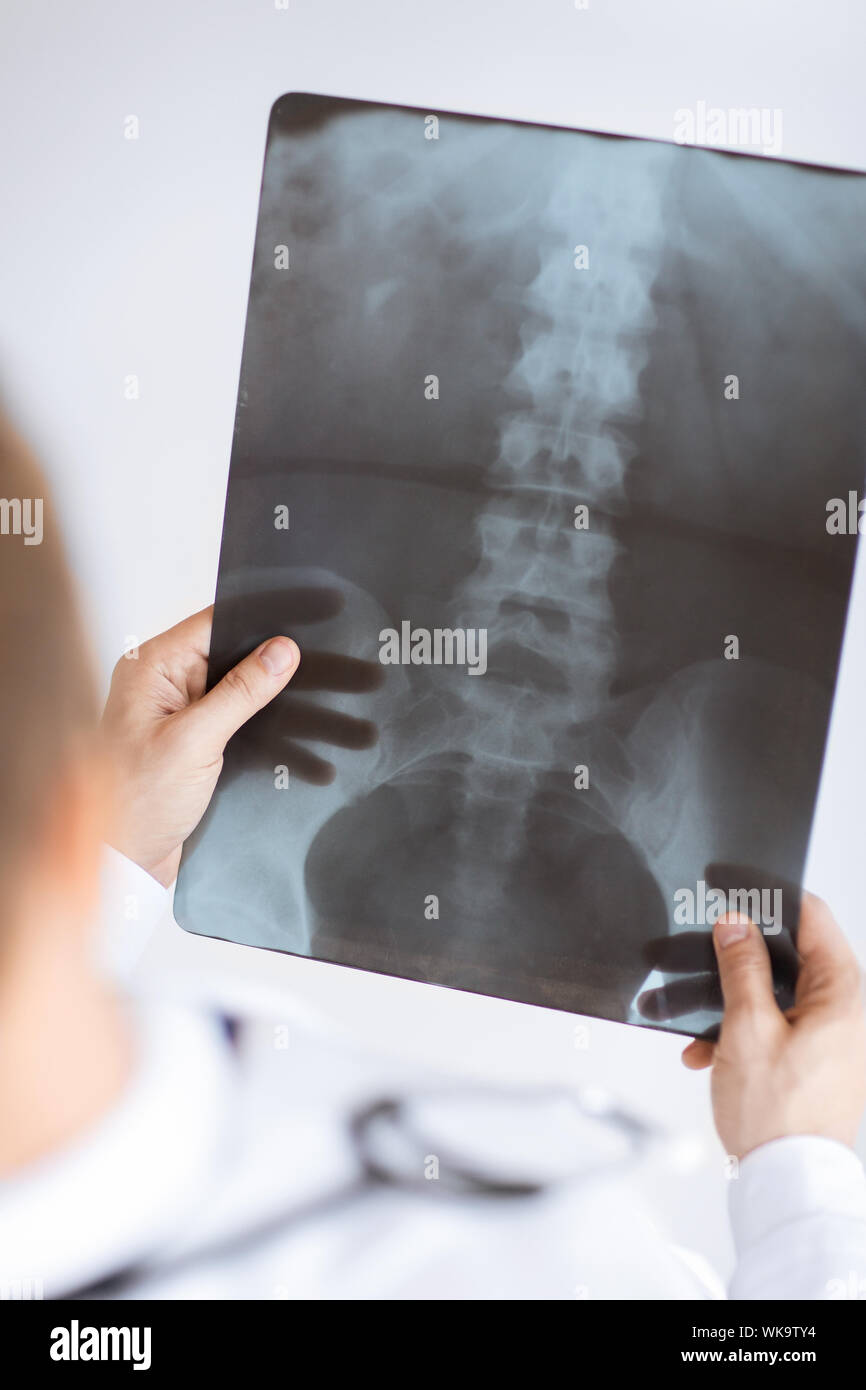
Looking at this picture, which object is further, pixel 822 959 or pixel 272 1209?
pixel 272 1209

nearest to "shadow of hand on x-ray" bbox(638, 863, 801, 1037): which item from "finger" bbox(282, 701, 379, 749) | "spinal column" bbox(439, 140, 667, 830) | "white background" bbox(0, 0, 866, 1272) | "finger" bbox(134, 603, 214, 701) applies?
"white background" bbox(0, 0, 866, 1272)

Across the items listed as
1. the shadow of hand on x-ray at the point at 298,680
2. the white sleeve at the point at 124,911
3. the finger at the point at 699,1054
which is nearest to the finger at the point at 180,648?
the shadow of hand on x-ray at the point at 298,680

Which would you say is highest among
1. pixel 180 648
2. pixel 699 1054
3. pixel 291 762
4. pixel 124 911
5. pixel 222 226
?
pixel 222 226

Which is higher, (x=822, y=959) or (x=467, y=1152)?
(x=822, y=959)

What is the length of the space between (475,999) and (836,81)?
1.09 m

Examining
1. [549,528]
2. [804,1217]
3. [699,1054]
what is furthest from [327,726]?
[804,1217]

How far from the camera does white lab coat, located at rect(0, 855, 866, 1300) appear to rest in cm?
95

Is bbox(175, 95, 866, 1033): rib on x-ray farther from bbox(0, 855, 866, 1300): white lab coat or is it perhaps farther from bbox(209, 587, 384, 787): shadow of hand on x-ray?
bbox(0, 855, 866, 1300): white lab coat

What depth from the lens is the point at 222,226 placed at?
98 centimetres

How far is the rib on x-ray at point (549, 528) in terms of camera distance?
823mm

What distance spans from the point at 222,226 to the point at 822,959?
105cm

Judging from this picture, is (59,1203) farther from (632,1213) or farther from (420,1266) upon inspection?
(632,1213)

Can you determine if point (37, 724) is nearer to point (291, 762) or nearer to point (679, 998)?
point (291, 762)

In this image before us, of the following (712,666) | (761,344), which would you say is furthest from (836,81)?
(712,666)
